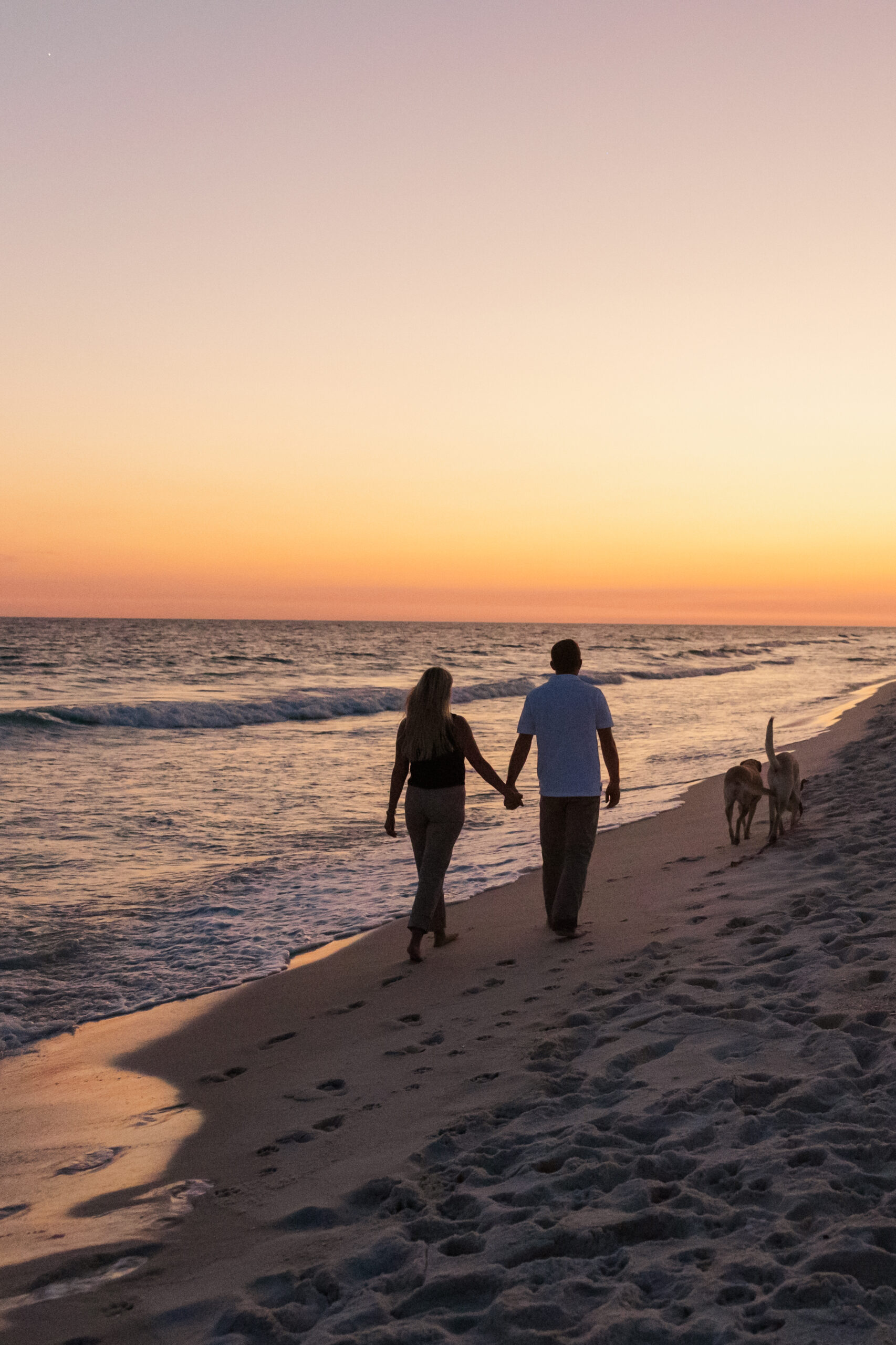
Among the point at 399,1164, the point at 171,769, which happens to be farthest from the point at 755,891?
the point at 171,769

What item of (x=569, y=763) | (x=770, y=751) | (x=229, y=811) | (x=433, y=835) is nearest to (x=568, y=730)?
(x=569, y=763)

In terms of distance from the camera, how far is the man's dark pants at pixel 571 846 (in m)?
6.35

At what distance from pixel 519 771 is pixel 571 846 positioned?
26.2 inches

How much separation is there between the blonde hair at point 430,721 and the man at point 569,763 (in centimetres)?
50

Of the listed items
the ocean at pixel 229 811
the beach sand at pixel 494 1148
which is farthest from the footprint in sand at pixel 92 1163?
the ocean at pixel 229 811

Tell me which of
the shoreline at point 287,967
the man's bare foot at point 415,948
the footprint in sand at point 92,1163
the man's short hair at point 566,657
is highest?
the man's short hair at point 566,657

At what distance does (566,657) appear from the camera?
20.8 feet

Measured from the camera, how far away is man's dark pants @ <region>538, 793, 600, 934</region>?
6348 mm

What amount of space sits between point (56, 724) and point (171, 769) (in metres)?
9.41

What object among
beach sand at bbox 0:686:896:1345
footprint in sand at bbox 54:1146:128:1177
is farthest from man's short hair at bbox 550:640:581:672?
footprint in sand at bbox 54:1146:128:1177

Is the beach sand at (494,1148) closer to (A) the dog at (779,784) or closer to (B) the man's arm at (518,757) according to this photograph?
(B) the man's arm at (518,757)

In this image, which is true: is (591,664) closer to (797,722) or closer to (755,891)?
(797,722)

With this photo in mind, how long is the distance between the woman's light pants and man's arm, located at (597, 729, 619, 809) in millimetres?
995

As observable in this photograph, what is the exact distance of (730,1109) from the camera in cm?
332
